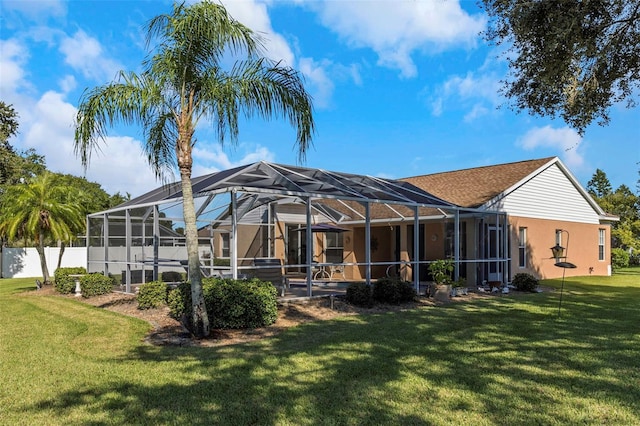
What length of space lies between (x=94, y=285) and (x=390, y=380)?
39.1 feet

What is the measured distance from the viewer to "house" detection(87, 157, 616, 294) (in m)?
15.4

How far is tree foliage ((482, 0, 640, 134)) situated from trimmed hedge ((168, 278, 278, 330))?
712 centimetres

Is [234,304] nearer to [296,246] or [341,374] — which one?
[341,374]

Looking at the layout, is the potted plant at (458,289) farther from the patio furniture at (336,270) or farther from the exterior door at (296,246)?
the exterior door at (296,246)

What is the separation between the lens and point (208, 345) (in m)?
7.93

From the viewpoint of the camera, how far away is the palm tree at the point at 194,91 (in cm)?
836

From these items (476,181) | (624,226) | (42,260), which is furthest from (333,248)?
(624,226)

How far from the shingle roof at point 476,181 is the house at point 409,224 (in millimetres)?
48

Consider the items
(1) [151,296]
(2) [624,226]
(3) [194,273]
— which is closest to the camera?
(3) [194,273]

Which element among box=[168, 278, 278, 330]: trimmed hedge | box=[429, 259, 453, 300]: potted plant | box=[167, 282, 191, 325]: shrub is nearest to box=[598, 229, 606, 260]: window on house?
box=[429, 259, 453, 300]: potted plant

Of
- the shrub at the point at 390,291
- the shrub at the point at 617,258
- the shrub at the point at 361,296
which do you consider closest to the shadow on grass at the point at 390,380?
the shrub at the point at 361,296

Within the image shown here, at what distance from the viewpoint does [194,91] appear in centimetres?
878

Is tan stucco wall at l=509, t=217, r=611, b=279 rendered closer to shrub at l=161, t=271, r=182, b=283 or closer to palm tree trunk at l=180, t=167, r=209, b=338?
shrub at l=161, t=271, r=182, b=283

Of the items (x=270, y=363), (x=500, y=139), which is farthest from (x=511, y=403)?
(x=500, y=139)
